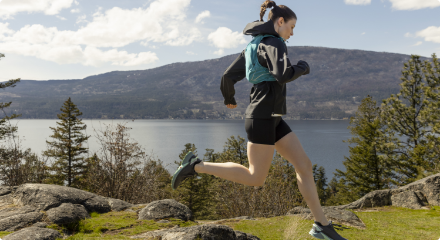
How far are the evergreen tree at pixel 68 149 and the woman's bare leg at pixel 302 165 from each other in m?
33.5

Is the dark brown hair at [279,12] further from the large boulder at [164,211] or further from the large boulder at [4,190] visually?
the large boulder at [4,190]

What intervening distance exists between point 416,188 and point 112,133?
10.3 meters

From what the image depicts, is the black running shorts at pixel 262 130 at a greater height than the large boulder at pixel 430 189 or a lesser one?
greater

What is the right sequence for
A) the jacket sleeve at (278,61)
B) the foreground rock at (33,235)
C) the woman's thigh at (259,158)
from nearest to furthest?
the jacket sleeve at (278,61) → the woman's thigh at (259,158) → the foreground rock at (33,235)

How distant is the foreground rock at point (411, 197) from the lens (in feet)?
20.9

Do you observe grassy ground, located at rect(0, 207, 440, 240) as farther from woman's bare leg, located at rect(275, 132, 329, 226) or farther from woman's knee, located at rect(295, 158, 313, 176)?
woman's knee, located at rect(295, 158, 313, 176)

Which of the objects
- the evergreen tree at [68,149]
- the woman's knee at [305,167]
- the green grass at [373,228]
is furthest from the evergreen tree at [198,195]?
the woman's knee at [305,167]

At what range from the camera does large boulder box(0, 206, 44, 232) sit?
12.3 feet

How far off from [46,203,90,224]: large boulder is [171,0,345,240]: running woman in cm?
239

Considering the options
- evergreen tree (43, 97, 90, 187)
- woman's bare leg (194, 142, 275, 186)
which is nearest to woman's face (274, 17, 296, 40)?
woman's bare leg (194, 142, 275, 186)

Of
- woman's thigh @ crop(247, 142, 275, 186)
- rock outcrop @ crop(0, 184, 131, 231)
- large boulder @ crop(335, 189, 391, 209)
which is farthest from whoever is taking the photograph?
large boulder @ crop(335, 189, 391, 209)

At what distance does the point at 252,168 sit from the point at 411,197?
588 centimetres

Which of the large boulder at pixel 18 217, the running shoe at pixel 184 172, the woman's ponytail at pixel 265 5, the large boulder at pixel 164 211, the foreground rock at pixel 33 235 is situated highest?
the woman's ponytail at pixel 265 5

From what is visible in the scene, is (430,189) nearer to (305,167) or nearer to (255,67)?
(305,167)
